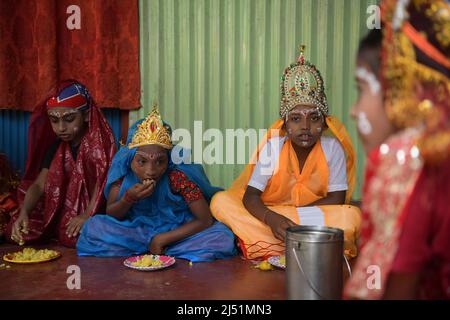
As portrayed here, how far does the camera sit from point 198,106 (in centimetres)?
462

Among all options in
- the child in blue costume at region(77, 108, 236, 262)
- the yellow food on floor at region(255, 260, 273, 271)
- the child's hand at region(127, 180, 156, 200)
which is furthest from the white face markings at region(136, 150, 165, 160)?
the yellow food on floor at region(255, 260, 273, 271)

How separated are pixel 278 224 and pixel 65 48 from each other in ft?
8.90

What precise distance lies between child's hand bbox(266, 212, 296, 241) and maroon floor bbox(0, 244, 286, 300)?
241mm

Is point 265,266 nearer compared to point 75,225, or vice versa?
point 265,266

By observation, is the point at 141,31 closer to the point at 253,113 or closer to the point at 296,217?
the point at 253,113

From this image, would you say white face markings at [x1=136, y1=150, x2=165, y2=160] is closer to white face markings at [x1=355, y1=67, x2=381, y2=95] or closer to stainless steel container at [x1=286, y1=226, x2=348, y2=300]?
stainless steel container at [x1=286, y1=226, x2=348, y2=300]

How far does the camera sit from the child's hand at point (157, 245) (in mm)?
3230

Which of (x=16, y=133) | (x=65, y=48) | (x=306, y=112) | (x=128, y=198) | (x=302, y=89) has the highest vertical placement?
(x=65, y=48)

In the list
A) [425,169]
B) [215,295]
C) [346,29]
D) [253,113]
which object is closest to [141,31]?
[253,113]

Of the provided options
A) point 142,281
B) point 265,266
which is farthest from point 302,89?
point 142,281

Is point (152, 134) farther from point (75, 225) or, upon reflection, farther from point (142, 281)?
point (142, 281)

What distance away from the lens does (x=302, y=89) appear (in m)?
3.42

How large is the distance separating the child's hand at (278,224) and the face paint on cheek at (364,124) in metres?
1.59

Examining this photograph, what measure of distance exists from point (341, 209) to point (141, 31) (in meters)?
2.60
